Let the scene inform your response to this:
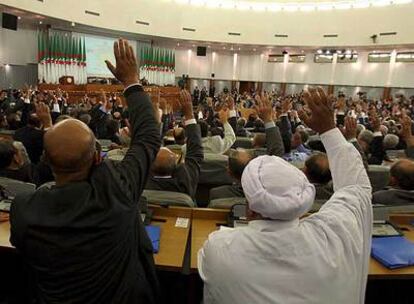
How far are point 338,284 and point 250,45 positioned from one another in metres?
22.1

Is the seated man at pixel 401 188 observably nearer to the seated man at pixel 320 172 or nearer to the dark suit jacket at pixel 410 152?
the seated man at pixel 320 172

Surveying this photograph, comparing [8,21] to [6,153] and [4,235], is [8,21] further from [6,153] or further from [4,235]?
[4,235]

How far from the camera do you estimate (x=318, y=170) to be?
2.95 m

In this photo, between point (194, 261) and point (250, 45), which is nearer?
point (194, 261)

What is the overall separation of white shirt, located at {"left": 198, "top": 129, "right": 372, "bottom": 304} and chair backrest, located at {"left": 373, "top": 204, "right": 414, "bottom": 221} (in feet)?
4.72

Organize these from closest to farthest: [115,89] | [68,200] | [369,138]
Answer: [68,200], [369,138], [115,89]

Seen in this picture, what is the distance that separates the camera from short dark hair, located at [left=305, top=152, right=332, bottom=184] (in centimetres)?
293

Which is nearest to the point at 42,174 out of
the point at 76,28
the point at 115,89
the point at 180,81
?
the point at 115,89

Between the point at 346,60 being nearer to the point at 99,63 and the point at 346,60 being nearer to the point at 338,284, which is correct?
the point at 99,63

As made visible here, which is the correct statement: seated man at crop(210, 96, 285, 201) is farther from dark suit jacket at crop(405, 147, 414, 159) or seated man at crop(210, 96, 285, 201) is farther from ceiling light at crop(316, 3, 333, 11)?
ceiling light at crop(316, 3, 333, 11)

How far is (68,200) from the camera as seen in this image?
1.24 m

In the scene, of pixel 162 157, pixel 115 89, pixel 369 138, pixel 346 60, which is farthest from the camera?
pixel 346 60

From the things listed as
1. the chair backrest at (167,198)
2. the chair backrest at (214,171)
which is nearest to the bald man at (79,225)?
the chair backrest at (167,198)

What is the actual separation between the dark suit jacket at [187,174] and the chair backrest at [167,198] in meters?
0.21
